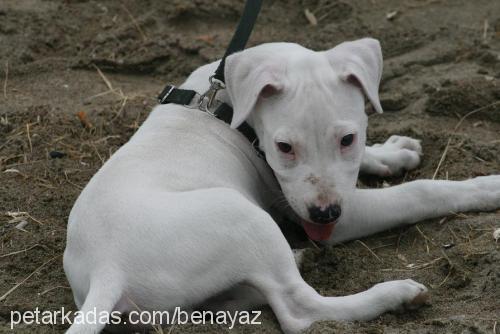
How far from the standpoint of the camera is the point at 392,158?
18.9 ft

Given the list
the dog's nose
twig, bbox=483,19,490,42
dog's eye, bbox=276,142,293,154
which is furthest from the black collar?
twig, bbox=483,19,490,42

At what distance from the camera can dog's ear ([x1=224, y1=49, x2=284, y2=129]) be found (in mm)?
4613

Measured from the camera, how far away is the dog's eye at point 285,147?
451 cm

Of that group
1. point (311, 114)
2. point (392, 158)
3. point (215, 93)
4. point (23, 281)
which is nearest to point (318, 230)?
point (311, 114)

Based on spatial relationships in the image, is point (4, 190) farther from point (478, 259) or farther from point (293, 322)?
point (478, 259)

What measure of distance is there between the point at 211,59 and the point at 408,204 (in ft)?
9.83

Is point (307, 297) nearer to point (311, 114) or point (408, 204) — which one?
point (311, 114)

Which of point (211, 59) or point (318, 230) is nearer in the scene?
point (318, 230)

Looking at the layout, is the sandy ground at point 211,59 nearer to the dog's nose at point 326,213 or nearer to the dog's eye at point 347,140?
the dog's nose at point 326,213

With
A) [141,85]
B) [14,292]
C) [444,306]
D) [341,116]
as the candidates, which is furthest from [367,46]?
[141,85]

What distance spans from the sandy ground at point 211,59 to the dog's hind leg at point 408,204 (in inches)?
2.9

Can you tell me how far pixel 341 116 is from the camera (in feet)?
14.8

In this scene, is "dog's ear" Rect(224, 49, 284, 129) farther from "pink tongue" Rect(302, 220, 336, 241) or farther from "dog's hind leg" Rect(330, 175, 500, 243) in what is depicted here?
"dog's hind leg" Rect(330, 175, 500, 243)

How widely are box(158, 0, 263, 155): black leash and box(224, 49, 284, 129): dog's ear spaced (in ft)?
0.66
